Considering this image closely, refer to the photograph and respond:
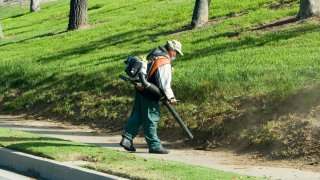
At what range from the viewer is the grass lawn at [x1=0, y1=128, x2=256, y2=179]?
9.35 metres

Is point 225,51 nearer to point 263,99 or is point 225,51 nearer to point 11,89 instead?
point 263,99

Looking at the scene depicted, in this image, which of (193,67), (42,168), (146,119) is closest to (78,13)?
(193,67)

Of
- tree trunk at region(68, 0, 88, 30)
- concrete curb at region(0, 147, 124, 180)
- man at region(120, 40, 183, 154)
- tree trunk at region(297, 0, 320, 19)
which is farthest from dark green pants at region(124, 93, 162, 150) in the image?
tree trunk at region(68, 0, 88, 30)

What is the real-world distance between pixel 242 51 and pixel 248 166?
229 inches

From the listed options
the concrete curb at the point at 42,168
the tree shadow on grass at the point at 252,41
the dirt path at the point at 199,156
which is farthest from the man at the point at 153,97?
the tree shadow on grass at the point at 252,41

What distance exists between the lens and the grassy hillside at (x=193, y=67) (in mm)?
12734

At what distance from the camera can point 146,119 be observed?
460 inches

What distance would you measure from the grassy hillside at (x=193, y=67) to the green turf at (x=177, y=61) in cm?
3

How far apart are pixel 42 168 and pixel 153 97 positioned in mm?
1926

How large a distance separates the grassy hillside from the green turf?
3 cm

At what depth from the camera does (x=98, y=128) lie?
15484 mm

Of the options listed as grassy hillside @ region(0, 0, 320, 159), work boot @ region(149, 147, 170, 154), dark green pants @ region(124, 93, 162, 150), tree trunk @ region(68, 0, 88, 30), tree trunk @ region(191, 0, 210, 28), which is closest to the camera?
dark green pants @ region(124, 93, 162, 150)

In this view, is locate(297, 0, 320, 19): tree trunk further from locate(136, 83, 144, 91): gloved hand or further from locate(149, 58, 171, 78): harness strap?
locate(136, 83, 144, 91): gloved hand

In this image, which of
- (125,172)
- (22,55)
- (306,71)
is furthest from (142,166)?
(22,55)
